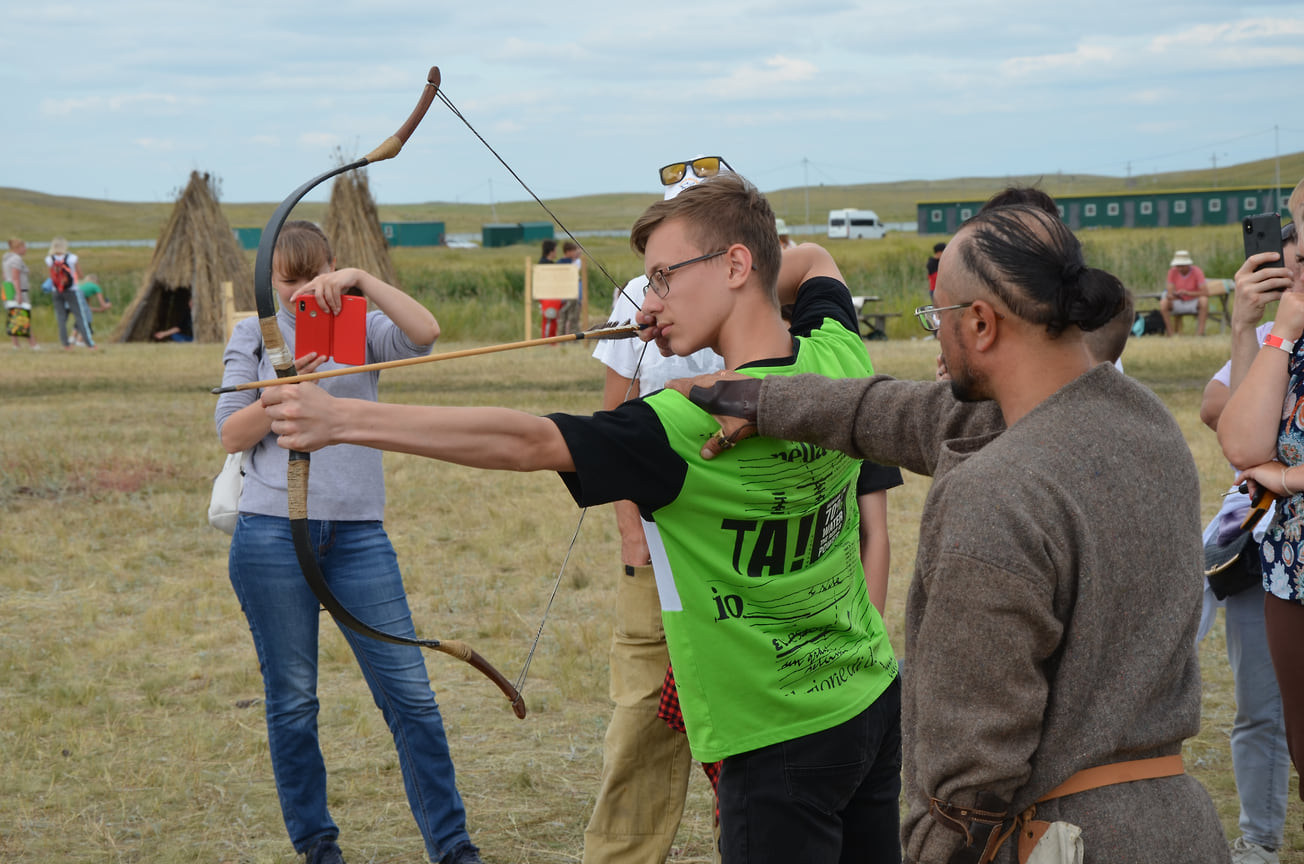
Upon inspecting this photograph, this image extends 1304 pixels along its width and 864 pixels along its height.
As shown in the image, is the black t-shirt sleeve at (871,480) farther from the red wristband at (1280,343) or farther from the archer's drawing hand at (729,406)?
the archer's drawing hand at (729,406)

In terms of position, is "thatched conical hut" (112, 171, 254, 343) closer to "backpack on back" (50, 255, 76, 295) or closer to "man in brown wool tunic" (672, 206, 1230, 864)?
"backpack on back" (50, 255, 76, 295)

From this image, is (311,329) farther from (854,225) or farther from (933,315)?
(854,225)

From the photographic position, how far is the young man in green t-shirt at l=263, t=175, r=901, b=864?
192 cm

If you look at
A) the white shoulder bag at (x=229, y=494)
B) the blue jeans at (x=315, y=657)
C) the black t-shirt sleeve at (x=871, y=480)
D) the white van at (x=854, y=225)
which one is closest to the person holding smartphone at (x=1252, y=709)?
the black t-shirt sleeve at (x=871, y=480)

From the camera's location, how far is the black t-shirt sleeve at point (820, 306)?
274cm

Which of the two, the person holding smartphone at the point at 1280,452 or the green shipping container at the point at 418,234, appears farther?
the green shipping container at the point at 418,234

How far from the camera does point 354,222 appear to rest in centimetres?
2302

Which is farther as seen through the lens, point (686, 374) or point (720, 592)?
point (686, 374)

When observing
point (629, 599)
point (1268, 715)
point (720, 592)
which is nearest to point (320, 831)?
point (629, 599)

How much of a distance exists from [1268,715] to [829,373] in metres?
2.07

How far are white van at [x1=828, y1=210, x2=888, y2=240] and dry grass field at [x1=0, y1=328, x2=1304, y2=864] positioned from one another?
2729 inches

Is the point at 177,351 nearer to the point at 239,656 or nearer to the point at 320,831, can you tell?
Answer: the point at 239,656

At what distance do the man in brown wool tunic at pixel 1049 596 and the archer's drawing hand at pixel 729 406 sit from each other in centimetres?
38

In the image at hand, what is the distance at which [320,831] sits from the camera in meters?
3.54
